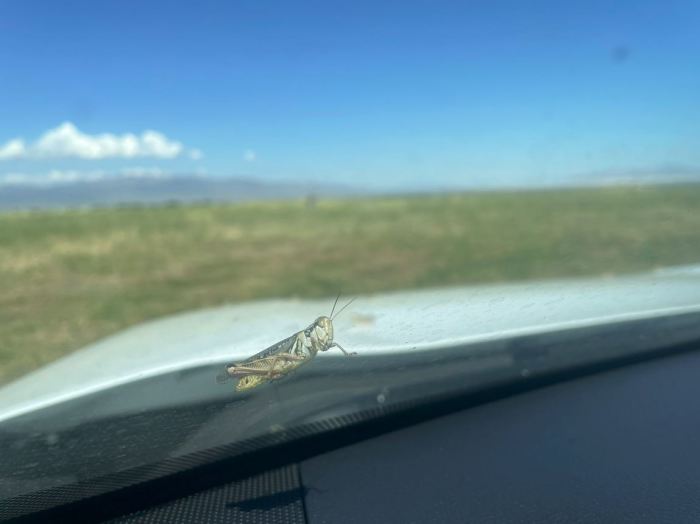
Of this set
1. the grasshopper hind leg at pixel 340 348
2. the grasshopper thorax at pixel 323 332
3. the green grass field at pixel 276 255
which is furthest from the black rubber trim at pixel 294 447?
the green grass field at pixel 276 255

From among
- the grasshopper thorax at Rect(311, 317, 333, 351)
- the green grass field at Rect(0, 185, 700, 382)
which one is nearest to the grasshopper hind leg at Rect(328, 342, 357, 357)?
the grasshopper thorax at Rect(311, 317, 333, 351)

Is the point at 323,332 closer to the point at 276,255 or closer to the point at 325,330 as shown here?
the point at 325,330

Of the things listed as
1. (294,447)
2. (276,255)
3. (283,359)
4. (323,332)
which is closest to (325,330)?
(323,332)

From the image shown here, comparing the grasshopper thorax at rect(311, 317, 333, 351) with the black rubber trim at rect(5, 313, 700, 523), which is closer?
the black rubber trim at rect(5, 313, 700, 523)

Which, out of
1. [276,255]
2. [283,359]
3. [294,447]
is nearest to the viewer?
[283,359]

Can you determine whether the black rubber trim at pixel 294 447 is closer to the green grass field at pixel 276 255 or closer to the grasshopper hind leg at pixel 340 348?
the grasshopper hind leg at pixel 340 348

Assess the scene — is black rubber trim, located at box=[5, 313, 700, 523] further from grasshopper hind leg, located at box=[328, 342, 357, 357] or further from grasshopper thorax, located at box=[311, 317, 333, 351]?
grasshopper thorax, located at box=[311, 317, 333, 351]
